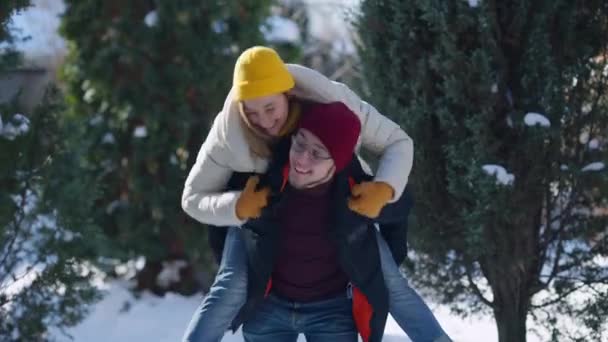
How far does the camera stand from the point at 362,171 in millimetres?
2713

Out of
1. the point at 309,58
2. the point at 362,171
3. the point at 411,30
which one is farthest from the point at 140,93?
the point at 309,58

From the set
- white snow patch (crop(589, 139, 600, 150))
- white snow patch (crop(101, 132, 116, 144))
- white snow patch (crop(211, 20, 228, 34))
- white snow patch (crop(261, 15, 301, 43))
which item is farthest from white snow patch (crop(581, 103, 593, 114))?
white snow patch (crop(101, 132, 116, 144))

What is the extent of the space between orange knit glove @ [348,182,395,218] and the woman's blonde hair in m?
0.29

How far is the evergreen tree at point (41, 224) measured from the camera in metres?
3.84

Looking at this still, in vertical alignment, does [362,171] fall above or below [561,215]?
below

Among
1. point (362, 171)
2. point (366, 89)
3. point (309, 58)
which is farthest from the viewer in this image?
point (309, 58)

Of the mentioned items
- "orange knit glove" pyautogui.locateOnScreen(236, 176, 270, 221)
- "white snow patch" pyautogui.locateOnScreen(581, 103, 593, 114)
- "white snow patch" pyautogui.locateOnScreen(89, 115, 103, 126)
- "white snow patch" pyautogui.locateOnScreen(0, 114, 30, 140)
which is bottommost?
"orange knit glove" pyautogui.locateOnScreen(236, 176, 270, 221)

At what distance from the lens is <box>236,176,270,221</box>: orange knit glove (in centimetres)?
247

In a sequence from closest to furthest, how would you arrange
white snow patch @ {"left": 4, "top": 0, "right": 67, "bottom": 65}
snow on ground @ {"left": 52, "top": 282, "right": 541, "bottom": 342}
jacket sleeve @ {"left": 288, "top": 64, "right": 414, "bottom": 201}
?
1. jacket sleeve @ {"left": 288, "top": 64, "right": 414, "bottom": 201}
2. snow on ground @ {"left": 52, "top": 282, "right": 541, "bottom": 342}
3. white snow patch @ {"left": 4, "top": 0, "right": 67, "bottom": 65}

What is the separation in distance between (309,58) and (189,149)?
35.3ft

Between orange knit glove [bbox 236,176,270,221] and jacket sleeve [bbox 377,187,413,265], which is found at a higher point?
jacket sleeve [bbox 377,187,413,265]

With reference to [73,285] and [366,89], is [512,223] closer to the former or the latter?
[366,89]

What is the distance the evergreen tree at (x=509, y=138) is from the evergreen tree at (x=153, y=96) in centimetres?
296

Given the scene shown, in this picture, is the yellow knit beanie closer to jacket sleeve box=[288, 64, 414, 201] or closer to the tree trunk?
jacket sleeve box=[288, 64, 414, 201]
